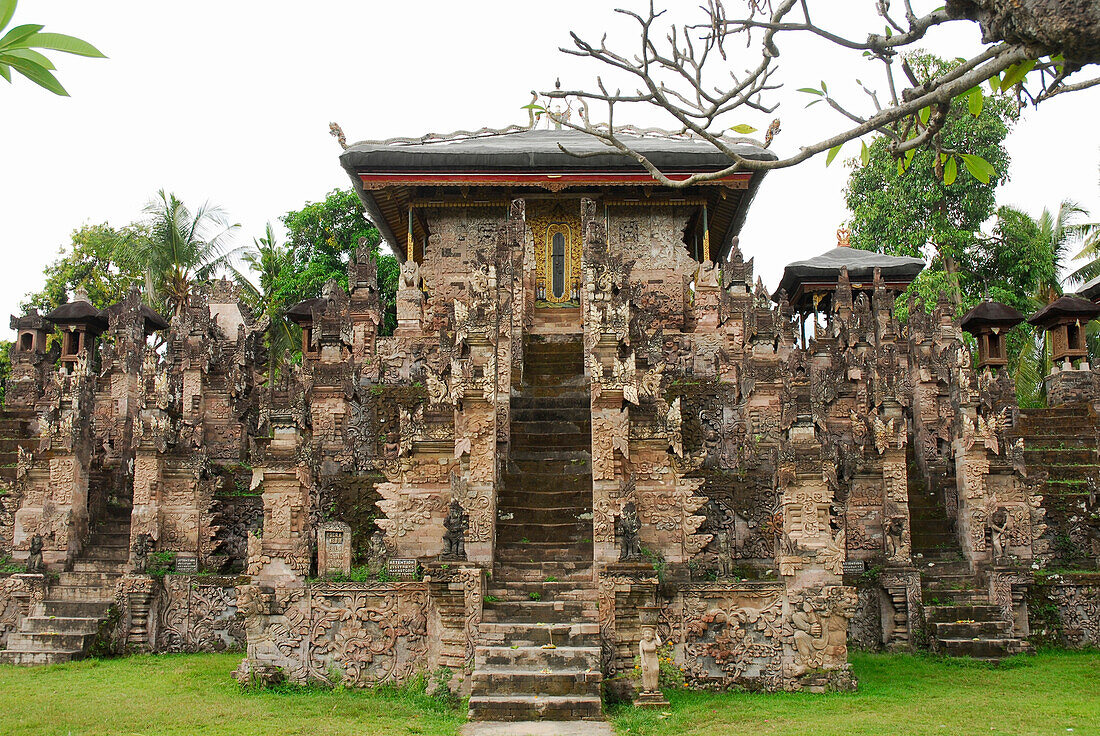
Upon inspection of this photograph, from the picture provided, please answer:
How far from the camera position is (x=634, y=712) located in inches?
370

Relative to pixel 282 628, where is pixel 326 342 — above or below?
above

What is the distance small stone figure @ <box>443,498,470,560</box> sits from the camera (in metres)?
10.6

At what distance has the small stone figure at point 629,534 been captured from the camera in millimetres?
10438

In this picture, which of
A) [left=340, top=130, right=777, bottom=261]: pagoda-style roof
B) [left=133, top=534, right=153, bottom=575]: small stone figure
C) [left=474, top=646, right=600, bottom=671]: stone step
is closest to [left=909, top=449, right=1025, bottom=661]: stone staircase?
[left=474, top=646, right=600, bottom=671]: stone step

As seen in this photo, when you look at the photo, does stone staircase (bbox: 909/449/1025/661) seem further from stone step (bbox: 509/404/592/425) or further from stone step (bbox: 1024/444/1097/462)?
stone step (bbox: 509/404/592/425)

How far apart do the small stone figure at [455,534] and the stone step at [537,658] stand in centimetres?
123

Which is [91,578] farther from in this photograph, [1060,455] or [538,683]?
[1060,455]

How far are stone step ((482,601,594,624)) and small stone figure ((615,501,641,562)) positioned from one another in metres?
0.72

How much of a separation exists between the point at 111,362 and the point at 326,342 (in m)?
6.54

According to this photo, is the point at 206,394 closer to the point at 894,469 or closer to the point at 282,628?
Result: the point at 282,628

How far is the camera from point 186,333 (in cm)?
1880

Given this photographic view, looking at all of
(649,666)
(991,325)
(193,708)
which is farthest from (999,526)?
(991,325)

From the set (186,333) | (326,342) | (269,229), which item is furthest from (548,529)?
(269,229)

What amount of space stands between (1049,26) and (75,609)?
47.0ft
